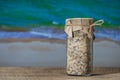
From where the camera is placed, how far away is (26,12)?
1659mm

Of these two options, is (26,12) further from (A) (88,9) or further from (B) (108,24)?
(B) (108,24)

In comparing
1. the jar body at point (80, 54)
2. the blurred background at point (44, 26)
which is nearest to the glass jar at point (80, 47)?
the jar body at point (80, 54)

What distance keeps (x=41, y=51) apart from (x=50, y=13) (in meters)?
0.22

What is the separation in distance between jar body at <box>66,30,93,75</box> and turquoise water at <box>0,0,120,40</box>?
0.51 m

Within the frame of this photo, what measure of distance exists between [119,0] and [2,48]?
0.73 metres

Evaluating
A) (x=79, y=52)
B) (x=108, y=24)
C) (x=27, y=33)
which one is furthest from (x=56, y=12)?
(x=79, y=52)

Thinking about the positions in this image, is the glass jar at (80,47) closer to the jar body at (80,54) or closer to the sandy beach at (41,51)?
the jar body at (80,54)

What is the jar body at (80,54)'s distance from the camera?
1.14m

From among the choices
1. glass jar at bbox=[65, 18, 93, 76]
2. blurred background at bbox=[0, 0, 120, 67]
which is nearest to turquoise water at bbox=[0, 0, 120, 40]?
blurred background at bbox=[0, 0, 120, 67]

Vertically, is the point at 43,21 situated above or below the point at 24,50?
above

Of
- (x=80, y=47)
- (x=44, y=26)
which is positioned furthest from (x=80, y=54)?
(x=44, y=26)

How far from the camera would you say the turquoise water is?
1650 millimetres

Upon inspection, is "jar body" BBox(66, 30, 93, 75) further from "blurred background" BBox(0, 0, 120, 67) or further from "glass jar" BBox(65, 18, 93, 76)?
"blurred background" BBox(0, 0, 120, 67)

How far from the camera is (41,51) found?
167 centimetres
